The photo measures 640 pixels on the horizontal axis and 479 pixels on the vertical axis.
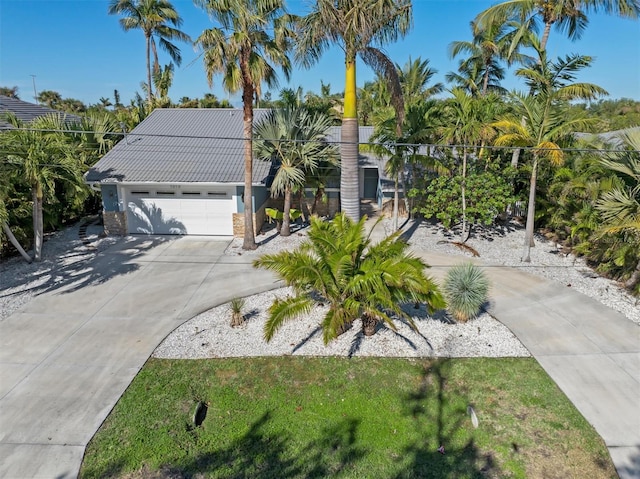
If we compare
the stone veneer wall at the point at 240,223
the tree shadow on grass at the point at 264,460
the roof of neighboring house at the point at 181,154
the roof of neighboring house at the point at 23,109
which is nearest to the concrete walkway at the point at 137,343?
the tree shadow on grass at the point at 264,460

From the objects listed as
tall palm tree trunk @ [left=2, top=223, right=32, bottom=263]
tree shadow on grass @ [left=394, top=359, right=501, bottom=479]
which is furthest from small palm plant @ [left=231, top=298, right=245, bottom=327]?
tall palm tree trunk @ [left=2, top=223, right=32, bottom=263]

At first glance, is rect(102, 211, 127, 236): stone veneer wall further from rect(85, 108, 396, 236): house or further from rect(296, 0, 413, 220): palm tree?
rect(296, 0, 413, 220): palm tree

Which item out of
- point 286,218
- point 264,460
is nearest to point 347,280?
point 264,460

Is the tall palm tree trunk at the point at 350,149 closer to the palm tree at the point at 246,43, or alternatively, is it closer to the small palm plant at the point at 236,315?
the palm tree at the point at 246,43

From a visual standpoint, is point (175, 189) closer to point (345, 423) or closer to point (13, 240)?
point (13, 240)

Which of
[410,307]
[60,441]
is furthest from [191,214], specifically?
[60,441]

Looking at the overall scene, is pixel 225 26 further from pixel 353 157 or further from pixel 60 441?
pixel 60 441
